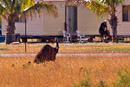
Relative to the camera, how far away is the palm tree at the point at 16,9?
28.2m

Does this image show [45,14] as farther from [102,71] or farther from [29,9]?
[102,71]

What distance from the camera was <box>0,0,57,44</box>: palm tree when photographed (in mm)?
28172

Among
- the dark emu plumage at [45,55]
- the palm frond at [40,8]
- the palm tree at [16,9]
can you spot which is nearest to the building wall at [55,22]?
the palm tree at [16,9]

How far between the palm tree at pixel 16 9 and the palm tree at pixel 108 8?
281 cm

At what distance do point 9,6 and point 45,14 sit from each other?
113 inches

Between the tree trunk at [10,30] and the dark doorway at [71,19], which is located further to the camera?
the dark doorway at [71,19]

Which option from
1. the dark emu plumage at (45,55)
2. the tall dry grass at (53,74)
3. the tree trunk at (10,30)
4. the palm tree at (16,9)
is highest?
the palm tree at (16,9)

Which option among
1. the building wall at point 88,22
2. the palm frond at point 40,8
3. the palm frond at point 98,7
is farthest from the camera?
the building wall at point 88,22

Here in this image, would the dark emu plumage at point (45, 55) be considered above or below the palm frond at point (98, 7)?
below

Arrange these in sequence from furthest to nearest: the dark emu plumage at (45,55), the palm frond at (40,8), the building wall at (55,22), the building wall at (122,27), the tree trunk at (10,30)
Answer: the building wall at (55,22) < the building wall at (122,27) < the tree trunk at (10,30) < the palm frond at (40,8) < the dark emu plumage at (45,55)

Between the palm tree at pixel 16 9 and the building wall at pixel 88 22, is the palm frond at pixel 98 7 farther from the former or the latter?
the building wall at pixel 88 22

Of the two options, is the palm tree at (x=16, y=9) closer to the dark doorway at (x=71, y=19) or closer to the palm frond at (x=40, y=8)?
the palm frond at (x=40, y=8)

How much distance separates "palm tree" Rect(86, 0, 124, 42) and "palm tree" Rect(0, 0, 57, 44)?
2.81 meters

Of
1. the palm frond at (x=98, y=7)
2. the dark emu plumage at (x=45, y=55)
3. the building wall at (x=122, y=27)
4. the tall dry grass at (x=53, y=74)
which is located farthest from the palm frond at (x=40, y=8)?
the tall dry grass at (x=53, y=74)
